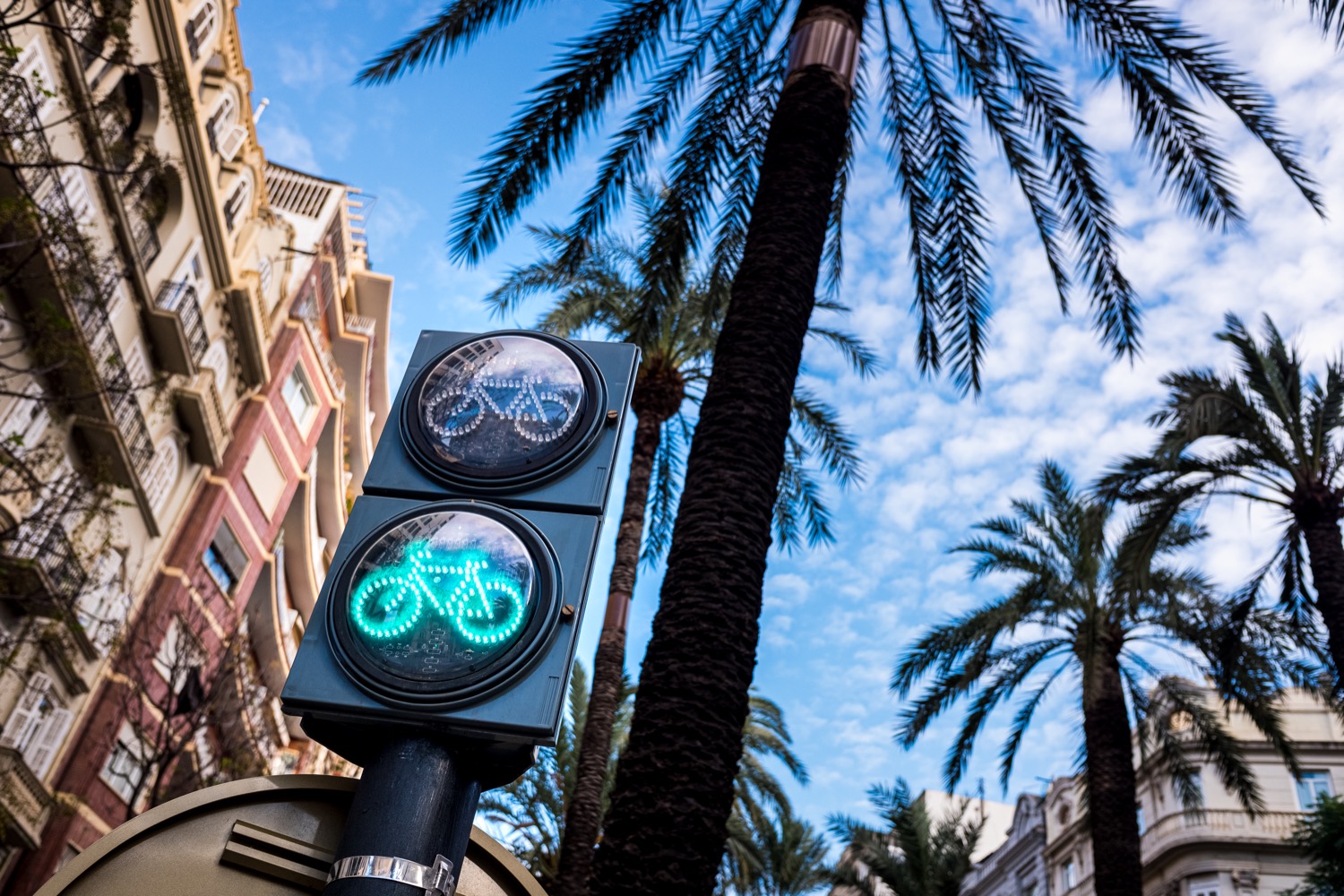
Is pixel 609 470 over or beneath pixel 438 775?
over

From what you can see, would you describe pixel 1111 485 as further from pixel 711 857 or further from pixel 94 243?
pixel 94 243

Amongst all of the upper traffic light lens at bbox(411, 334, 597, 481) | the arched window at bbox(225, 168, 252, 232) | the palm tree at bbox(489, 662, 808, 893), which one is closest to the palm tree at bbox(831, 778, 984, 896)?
the palm tree at bbox(489, 662, 808, 893)

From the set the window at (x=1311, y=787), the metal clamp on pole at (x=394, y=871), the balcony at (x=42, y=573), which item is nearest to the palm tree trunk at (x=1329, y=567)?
the metal clamp on pole at (x=394, y=871)

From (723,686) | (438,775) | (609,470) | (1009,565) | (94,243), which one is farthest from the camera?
(1009,565)

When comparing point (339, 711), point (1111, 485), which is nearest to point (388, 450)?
point (339, 711)

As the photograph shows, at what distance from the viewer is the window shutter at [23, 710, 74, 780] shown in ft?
69.6

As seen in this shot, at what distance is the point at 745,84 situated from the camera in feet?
36.7

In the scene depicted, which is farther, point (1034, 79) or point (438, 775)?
point (1034, 79)

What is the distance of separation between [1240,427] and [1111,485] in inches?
82.2

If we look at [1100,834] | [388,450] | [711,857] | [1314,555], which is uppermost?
[1314,555]

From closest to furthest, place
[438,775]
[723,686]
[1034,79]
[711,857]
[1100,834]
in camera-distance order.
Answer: [438,775] → [711,857] → [723,686] → [1034,79] → [1100,834]

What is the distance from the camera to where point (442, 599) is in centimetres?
175

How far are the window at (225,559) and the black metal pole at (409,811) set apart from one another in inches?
1114

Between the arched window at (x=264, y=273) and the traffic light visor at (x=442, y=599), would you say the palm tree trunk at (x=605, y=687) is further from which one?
the arched window at (x=264, y=273)
